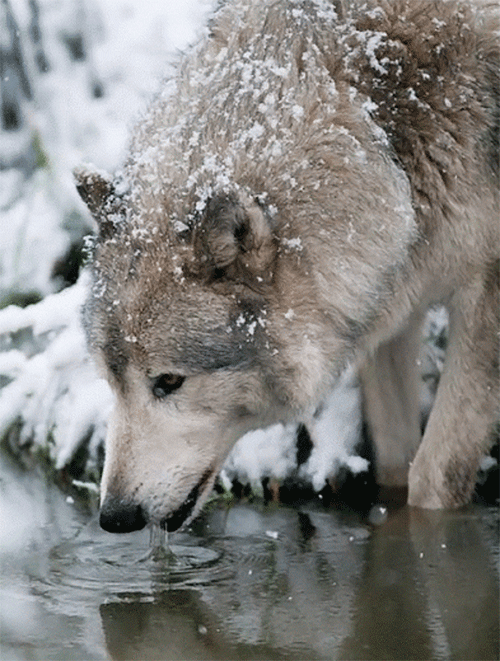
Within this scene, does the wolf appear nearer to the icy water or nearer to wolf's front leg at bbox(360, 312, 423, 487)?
the icy water

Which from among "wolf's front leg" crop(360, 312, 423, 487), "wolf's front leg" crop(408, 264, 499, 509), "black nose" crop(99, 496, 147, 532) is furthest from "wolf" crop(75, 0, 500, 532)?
"wolf's front leg" crop(360, 312, 423, 487)

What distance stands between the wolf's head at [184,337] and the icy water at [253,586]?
32 cm

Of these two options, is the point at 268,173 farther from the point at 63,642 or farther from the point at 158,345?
the point at 63,642

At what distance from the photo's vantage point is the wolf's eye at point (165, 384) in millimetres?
4250

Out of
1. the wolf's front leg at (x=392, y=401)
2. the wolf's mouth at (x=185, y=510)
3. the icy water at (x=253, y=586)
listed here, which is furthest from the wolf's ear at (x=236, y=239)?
the wolf's front leg at (x=392, y=401)

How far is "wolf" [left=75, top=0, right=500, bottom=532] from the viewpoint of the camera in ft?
13.8

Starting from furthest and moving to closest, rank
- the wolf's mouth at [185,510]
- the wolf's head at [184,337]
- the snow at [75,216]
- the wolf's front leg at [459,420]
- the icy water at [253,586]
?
1. the snow at [75,216]
2. the wolf's front leg at [459,420]
3. the wolf's mouth at [185,510]
4. the wolf's head at [184,337]
5. the icy water at [253,586]

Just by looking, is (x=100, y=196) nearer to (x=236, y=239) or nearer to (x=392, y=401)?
(x=236, y=239)

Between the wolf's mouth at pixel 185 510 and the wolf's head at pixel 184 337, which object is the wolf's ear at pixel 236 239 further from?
the wolf's mouth at pixel 185 510

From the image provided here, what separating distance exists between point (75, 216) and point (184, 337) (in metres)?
2.73

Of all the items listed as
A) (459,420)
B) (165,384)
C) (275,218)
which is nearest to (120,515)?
(165,384)

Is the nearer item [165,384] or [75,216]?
[165,384]

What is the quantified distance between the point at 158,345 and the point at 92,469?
1749mm

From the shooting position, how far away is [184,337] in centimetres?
418
